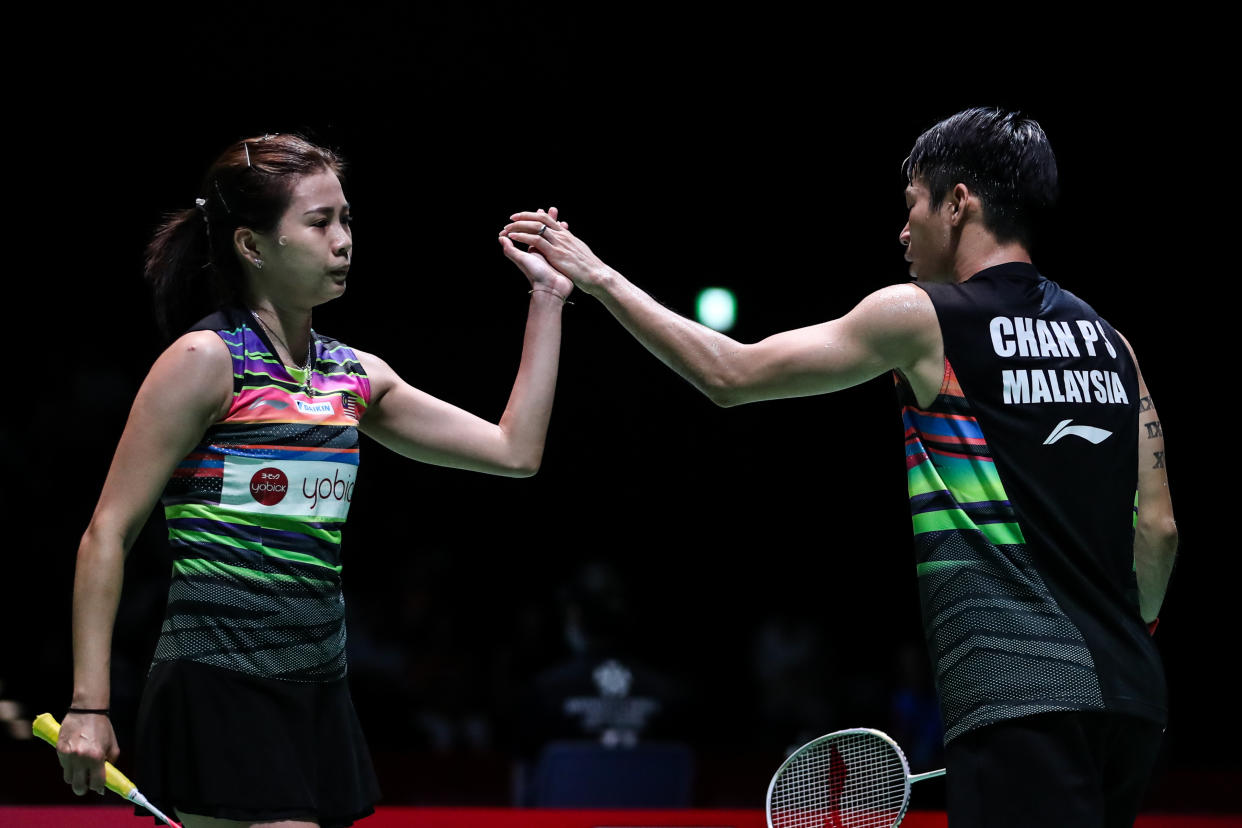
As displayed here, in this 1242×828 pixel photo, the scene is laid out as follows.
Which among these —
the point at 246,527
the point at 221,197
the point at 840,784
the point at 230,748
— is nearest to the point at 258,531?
the point at 246,527

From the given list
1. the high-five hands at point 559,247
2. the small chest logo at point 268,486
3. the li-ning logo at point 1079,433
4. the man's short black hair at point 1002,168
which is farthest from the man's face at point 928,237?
the small chest logo at point 268,486

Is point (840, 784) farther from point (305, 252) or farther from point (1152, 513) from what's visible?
point (305, 252)

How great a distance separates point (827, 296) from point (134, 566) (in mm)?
3828

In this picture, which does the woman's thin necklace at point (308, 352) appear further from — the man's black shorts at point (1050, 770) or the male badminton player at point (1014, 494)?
the man's black shorts at point (1050, 770)

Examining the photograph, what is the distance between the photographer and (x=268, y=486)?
2.24 m

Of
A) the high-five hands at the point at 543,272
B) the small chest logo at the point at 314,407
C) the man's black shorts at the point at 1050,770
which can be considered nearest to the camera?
the man's black shorts at the point at 1050,770

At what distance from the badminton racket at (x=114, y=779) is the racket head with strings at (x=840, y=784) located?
107 cm

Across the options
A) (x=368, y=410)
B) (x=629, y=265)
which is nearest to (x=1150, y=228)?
(x=629, y=265)

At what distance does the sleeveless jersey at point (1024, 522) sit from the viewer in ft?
6.91

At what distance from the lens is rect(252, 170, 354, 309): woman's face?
2426 mm

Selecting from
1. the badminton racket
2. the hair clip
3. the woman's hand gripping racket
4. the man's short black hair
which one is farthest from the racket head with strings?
the hair clip

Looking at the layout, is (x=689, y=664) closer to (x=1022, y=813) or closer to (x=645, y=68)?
(x=645, y=68)

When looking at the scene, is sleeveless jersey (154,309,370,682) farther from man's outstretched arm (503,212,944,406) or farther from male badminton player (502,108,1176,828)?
male badminton player (502,108,1176,828)

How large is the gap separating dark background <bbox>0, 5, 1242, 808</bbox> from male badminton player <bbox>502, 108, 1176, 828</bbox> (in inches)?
145
